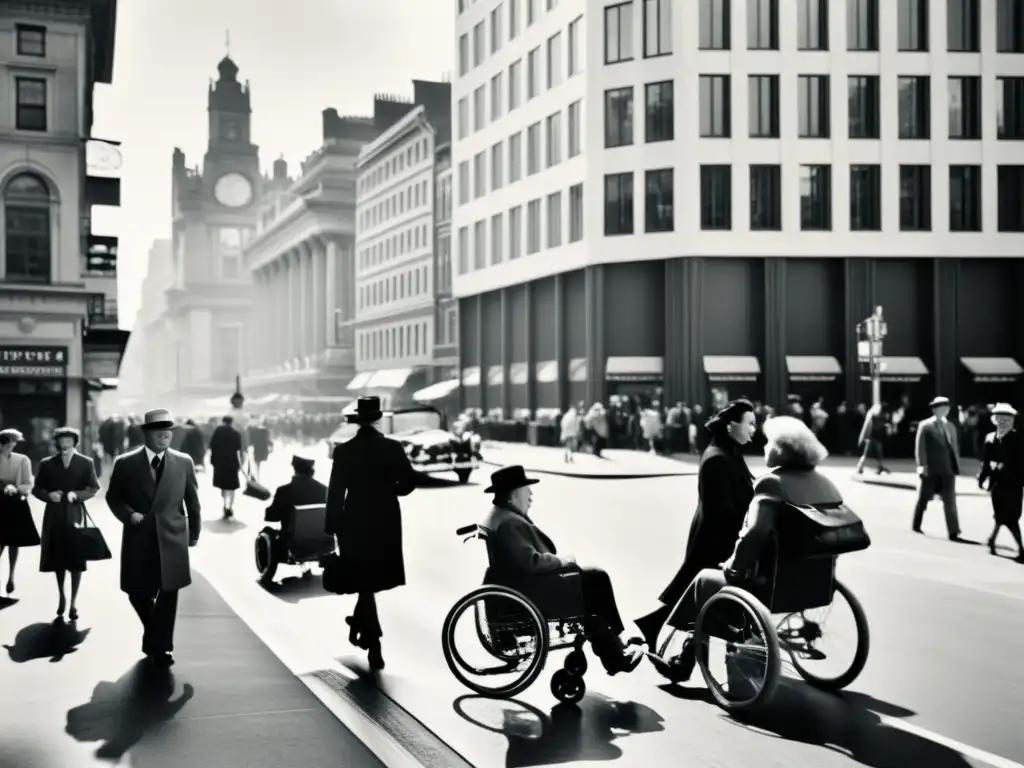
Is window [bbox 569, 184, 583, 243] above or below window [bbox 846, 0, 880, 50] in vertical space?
below

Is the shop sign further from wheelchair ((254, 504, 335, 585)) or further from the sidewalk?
the sidewalk

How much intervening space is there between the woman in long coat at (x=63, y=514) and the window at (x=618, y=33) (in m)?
40.0

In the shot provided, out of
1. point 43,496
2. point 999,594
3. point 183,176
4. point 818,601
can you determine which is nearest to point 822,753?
point 818,601

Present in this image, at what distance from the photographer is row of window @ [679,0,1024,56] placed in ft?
148

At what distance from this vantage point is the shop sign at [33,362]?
37.1 meters

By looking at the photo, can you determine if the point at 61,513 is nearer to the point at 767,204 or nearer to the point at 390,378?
the point at 767,204

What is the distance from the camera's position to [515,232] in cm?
5516

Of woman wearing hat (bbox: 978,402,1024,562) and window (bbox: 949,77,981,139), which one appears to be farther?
window (bbox: 949,77,981,139)

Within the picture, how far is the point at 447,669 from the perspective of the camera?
Answer: 7805mm

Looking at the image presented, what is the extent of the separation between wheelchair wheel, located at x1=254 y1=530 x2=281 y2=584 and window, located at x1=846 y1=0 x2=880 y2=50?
38775 millimetres

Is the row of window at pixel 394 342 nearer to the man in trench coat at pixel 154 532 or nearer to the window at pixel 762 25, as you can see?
the window at pixel 762 25

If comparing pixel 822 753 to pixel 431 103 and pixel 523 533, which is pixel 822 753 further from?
pixel 431 103

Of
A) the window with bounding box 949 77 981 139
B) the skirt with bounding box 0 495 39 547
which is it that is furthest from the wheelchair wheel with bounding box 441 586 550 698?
the window with bounding box 949 77 981 139

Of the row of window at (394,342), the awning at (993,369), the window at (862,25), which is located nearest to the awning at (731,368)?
the awning at (993,369)
